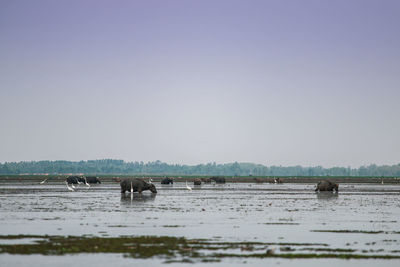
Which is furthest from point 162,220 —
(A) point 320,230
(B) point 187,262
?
(B) point 187,262

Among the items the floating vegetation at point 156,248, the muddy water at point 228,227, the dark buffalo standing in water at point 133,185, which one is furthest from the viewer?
the dark buffalo standing in water at point 133,185

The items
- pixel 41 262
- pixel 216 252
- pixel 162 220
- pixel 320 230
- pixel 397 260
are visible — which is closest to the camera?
pixel 41 262

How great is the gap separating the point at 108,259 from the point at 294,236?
30.5 feet

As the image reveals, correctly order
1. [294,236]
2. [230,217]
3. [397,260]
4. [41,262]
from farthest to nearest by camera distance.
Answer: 1. [230,217]
2. [294,236]
3. [397,260]
4. [41,262]

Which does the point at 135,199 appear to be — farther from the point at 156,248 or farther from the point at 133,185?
the point at 156,248

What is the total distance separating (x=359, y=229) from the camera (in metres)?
28.0

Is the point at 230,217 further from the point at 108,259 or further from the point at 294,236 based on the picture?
the point at 108,259

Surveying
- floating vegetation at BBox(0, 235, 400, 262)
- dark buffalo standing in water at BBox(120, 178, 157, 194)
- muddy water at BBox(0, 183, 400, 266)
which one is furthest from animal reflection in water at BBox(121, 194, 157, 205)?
floating vegetation at BBox(0, 235, 400, 262)

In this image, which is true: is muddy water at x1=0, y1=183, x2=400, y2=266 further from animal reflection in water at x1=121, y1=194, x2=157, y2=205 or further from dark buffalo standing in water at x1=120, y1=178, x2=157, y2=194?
dark buffalo standing in water at x1=120, y1=178, x2=157, y2=194

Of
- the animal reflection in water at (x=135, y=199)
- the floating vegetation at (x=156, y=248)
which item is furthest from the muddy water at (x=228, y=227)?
the animal reflection in water at (x=135, y=199)

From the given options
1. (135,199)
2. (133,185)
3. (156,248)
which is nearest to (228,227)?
(156,248)

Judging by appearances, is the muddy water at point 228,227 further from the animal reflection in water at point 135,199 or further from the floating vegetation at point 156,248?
the animal reflection in water at point 135,199

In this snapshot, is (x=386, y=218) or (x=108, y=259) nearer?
(x=108, y=259)

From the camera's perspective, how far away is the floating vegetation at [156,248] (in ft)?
63.9
